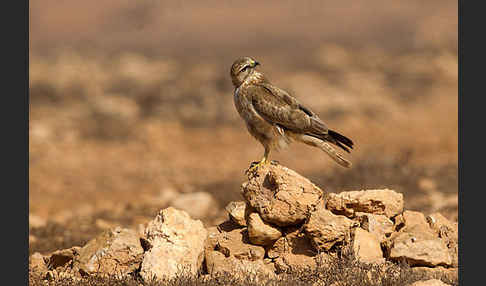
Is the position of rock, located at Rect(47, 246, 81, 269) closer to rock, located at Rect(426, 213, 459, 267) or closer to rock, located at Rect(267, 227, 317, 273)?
rock, located at Rect(267, 227, 317, 273)

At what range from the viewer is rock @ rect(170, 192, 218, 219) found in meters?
14.0

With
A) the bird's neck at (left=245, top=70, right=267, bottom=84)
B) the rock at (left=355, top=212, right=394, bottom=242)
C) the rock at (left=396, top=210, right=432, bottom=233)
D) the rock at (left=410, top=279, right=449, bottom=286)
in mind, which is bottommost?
the rock at (left=410, top=279, right=449, bottom=286)

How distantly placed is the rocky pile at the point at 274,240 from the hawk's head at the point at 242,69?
1.23 metres

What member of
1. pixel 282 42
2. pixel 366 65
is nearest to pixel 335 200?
pixel 366 65

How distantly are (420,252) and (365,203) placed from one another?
1.04 metres

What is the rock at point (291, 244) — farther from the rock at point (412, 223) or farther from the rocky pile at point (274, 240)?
the rock at point (412, 223)

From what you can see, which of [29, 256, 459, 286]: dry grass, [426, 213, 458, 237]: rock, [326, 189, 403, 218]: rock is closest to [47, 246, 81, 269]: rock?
[29, 256, 459, 286]: dry grass

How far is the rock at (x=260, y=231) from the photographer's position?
7574mm

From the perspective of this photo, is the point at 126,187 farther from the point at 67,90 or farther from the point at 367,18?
the point at 367,18

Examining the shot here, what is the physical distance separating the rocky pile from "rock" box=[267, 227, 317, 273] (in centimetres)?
1

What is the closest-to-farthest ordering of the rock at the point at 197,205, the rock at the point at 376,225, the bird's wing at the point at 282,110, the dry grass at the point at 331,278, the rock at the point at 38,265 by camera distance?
the dry grass at the point at 331,278
the rock at the point at 376,225
the rock at the point at 38,265
the bird's wing at the point at 282,110
the rock at the point at 197,205

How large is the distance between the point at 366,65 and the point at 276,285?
28.4 m

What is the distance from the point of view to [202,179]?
1941 centimetres

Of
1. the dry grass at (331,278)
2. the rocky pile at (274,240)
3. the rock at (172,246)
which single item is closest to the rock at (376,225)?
the rocky pile at (274,240)
